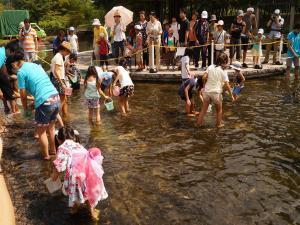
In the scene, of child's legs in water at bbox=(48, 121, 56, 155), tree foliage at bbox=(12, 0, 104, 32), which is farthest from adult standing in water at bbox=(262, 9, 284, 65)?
tree foliage at bbox=(12, 0, 104, 32)

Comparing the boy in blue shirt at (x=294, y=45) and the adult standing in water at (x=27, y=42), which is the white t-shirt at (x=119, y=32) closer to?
A: the adult standing in water at (x=27, y=42)

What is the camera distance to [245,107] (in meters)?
10.6

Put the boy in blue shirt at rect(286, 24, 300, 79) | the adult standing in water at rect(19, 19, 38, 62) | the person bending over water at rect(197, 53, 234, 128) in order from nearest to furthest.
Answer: the person bending over water at rect(197, 53, 234, 128), the boy in blue shirt at rect(286, 24, 300, 79), the adult standing in water at rect(19, 19, 38, 62)

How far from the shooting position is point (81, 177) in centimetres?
497

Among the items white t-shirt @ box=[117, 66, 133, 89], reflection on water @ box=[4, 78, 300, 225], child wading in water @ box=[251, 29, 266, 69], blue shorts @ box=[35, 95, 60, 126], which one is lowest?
reflection on water @ box=[4, 78, 300, 225]

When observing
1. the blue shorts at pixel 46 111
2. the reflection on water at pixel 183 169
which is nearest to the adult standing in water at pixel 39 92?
the blue shorts at pixel 46 111

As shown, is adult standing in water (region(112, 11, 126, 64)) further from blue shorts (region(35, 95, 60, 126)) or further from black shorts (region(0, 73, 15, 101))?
blue shorts (region(35, 95, 60, 126))

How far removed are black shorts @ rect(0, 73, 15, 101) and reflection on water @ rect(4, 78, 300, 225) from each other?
1684 mm

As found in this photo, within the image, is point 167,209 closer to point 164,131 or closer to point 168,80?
point 164,131

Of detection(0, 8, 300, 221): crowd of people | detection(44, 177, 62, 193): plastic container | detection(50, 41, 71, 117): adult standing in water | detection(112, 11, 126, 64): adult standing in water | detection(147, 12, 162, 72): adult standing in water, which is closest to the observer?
detection(0, 8, 300, 221): crowd of people

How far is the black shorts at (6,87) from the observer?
9609mm

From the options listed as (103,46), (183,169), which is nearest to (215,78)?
(183,169)

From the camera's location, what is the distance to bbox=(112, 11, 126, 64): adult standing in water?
1466 centimetres

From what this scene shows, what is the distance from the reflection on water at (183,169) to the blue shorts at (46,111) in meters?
0.84
